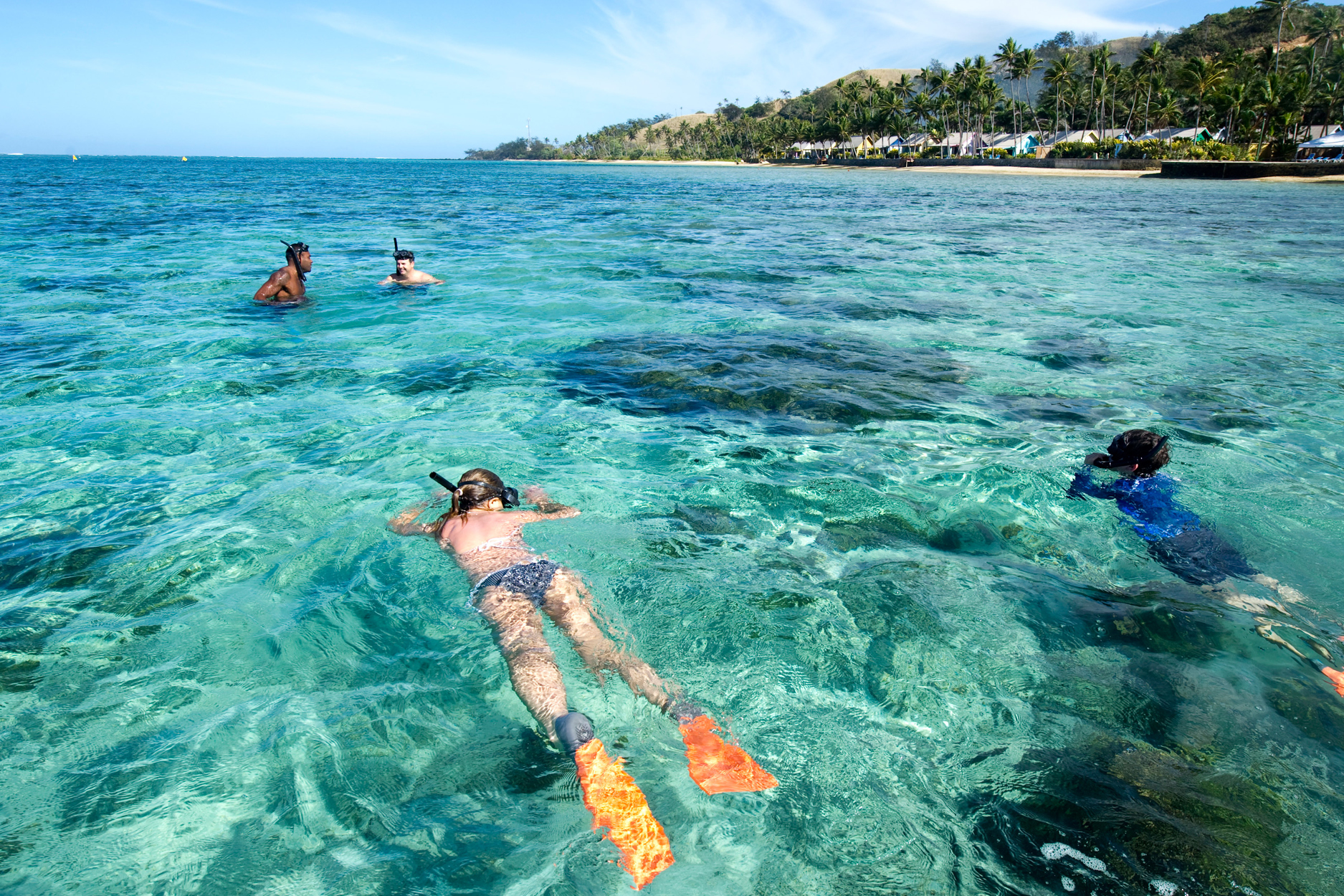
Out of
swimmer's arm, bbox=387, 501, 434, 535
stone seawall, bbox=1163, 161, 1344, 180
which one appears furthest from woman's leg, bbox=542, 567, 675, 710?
stone seawall, bbox=1163, 161, 1344, 180

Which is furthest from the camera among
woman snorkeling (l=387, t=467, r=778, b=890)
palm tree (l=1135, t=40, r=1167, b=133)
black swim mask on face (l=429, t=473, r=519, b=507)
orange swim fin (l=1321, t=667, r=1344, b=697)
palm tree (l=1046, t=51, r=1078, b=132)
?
palm tree (l=1046, t=51, r=1078, b=132)

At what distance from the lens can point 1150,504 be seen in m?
5.05

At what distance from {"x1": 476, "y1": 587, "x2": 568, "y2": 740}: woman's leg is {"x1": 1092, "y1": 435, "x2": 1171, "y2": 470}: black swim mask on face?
14.8ft

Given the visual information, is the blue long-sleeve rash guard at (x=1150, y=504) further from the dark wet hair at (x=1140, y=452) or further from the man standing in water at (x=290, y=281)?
the man standing in water at (x=290, y=281)

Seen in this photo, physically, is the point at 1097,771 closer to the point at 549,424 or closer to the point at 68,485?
the point at 549,424

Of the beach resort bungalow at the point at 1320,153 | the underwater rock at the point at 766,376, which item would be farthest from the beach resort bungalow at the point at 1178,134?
the underwater rock at the point at 766,376

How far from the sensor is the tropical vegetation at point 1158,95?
196 ft

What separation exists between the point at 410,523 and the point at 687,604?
2.31 metres

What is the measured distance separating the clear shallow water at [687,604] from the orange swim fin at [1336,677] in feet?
0.21

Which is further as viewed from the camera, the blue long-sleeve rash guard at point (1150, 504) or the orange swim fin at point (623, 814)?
the blue long-sleeve rash guard at point (1150, 504)

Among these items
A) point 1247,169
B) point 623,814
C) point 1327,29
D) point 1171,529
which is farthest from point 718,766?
point 1327,29

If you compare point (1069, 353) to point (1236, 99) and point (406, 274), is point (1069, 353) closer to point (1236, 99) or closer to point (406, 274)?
point (406, 274)

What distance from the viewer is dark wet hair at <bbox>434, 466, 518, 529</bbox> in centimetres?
460

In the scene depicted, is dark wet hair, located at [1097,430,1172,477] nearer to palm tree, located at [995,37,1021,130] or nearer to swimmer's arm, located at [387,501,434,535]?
swimmer's arm, located at [387,501,434,535]
